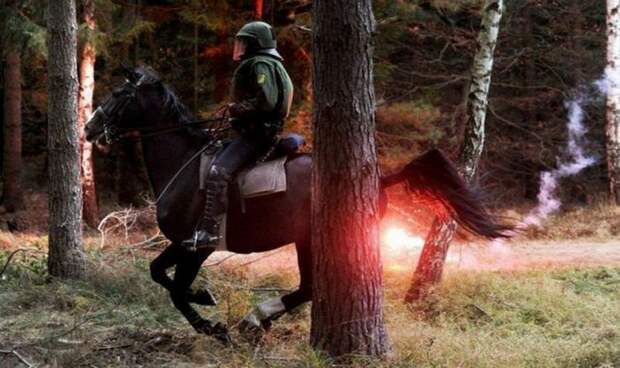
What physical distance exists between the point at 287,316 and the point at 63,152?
362cm

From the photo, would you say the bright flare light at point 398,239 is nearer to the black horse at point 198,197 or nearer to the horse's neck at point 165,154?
the black horse at point 198,197

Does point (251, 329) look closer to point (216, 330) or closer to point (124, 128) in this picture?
point (216, 330)

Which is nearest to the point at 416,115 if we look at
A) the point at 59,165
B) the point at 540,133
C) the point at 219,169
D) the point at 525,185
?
the point at 540,133

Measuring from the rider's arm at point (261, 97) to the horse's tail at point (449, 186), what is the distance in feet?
4.23

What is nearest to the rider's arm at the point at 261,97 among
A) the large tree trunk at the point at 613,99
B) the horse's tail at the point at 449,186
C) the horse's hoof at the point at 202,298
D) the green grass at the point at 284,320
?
the horse's tail at the point at 449,186

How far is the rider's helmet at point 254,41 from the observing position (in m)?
6.83

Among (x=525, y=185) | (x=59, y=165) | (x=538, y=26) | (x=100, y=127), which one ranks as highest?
(x=538, y=26)

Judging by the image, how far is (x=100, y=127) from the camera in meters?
6.98

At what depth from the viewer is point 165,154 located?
7.19 meters

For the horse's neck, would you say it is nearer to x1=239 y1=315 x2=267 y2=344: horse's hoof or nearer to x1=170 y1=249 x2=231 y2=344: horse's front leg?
x1=170 y1=249 x2=231 y2=344: horse's front leg

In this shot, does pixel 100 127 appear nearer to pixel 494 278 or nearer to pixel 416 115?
Result: pixel 494 278

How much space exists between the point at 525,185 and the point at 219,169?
19.6 meters

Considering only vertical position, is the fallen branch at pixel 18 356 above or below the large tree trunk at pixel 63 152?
below

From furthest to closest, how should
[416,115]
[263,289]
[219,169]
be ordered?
[416,115]
[263,289]
[219,169]
